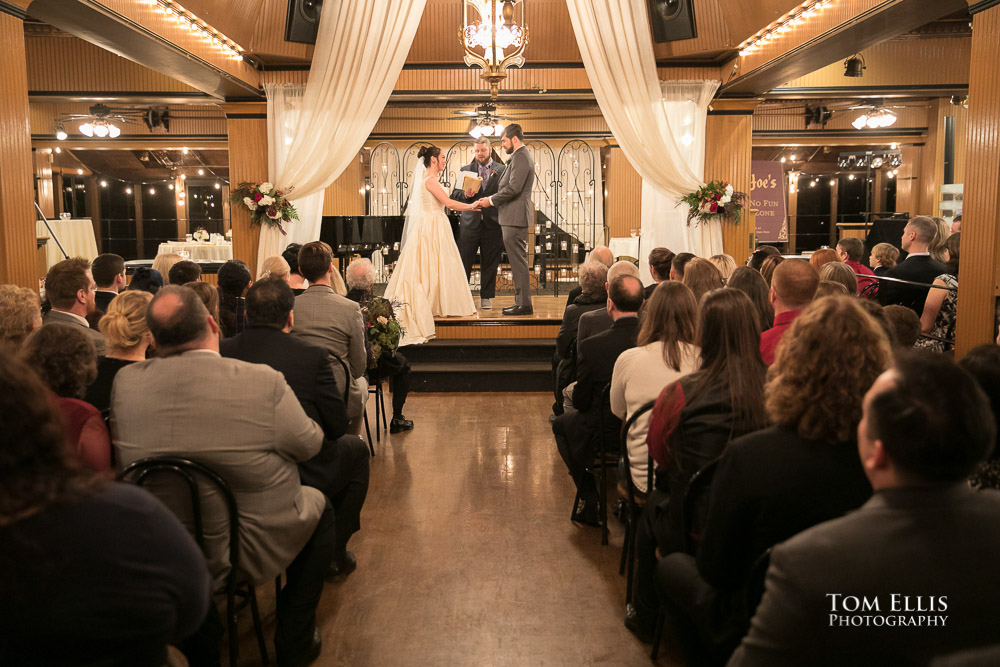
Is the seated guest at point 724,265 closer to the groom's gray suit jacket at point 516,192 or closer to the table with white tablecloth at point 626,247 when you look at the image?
the groom's gray suit jacket at point 516,192

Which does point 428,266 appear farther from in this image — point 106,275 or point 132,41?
point 106,275

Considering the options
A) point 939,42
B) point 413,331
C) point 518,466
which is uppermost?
point 939,42

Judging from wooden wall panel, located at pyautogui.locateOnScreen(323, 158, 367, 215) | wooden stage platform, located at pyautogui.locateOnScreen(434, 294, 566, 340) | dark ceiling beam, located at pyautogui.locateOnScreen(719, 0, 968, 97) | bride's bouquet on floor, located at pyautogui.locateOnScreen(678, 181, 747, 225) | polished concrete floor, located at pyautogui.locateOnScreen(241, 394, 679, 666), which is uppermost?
dark ceiling beam, located at pyautogui.locateOnScreen(719, 0, 968, 97)

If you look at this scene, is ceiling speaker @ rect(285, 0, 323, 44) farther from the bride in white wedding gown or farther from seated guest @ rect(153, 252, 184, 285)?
seated guest @ rect(153, 252, 184, 285)

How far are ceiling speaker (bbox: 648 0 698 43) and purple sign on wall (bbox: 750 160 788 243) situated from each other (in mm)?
6229

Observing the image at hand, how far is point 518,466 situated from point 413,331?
116 inches

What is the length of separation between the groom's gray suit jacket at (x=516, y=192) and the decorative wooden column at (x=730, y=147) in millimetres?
2004

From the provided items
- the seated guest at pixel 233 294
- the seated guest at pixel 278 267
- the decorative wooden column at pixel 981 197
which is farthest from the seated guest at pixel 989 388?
the seated guest at pixel 278 267

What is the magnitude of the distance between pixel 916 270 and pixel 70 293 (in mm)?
5063

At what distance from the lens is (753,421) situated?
91.0 inches

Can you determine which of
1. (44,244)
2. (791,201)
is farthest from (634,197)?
(44,244)

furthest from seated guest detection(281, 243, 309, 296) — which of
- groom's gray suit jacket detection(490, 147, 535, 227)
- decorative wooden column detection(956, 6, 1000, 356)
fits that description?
decorative wooden column detection(956, 6, 1000, 356)

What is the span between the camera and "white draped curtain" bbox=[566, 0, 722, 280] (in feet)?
23.2

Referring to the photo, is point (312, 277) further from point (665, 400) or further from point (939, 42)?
point (939, 42)
